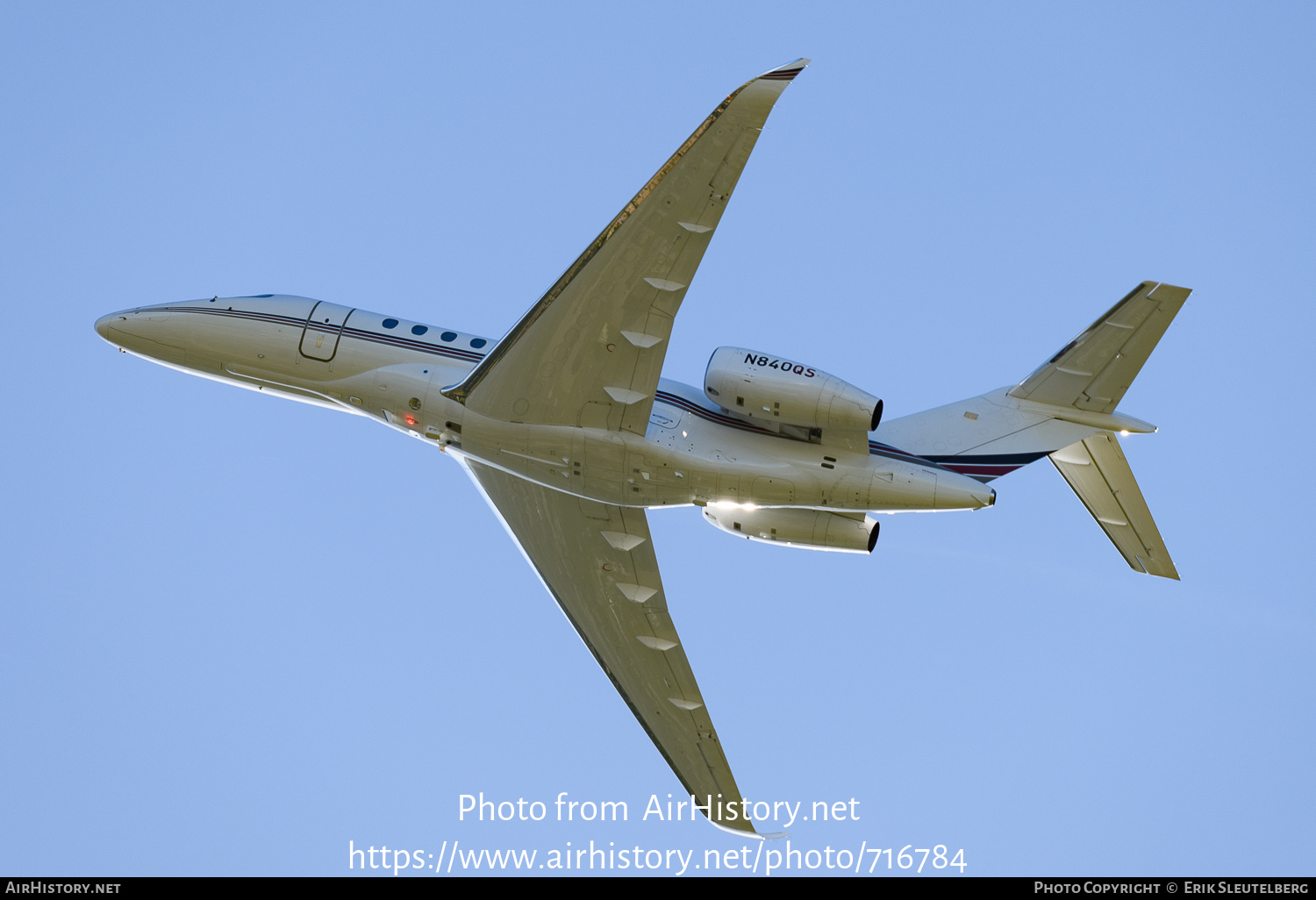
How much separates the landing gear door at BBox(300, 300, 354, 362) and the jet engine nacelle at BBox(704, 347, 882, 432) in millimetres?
7025

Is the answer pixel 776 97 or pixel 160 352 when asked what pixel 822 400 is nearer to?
pixel 776 97

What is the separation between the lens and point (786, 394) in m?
22.4

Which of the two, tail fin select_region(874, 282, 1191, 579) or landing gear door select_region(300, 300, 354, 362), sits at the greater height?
landing gear door select_region(300, 300, 354, 362)

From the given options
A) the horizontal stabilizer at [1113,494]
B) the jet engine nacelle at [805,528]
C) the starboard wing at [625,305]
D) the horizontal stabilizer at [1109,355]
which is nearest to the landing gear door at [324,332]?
the starboard wing at [625,305]

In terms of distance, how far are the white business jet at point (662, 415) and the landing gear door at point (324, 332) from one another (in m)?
0.04

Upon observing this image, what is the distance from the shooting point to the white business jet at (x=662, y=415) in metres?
22.0

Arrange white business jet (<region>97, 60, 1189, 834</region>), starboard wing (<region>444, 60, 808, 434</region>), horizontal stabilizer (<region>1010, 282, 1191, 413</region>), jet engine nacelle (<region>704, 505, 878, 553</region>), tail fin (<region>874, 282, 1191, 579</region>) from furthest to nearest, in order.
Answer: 1. jet engine nacelle (<region>704, 505, 878, 553</region>)
2. tail fin (<region>874, 282, 1191, 579</region>)
3. horizontal stabilizer (<region>1010, 282, 1191, 413</region>)
4. white business jet (<region>97, 60, 1189, 834</region>)
5. starboard wing (<region>444, 60, 808, 434</region>)

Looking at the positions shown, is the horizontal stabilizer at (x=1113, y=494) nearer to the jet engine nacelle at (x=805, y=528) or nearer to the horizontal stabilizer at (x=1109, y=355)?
the horizontal stabilizer at (x=1109, y=355)

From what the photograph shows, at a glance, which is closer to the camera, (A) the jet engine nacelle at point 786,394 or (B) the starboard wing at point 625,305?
(B) the starboard wing at point 625,305

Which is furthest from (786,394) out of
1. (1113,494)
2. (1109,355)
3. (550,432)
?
(1113,494)

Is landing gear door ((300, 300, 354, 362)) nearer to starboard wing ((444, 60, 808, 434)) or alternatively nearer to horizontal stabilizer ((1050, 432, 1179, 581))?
starboard wing ((444, 60, 808, 434))

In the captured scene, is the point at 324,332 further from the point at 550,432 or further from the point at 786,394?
the point at 786,394

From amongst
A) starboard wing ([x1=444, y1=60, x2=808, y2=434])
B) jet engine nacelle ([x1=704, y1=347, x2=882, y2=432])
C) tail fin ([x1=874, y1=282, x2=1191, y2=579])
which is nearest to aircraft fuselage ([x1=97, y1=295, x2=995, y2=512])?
starboard wing ([x1=444, y1=60, x2=808, y2=434])

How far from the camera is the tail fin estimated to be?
23016 millimetres
